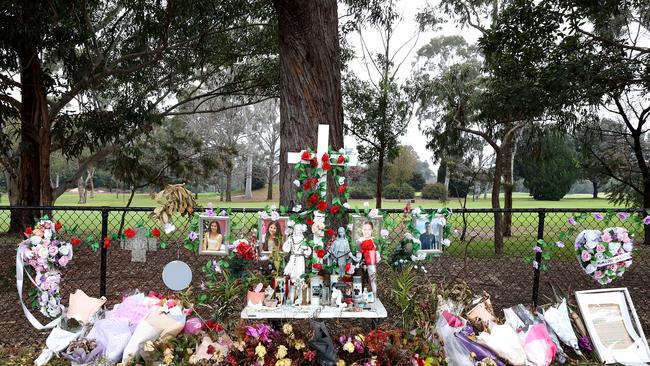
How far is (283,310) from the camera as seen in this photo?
9.30 ft

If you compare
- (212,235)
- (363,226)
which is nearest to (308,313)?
(363,226)

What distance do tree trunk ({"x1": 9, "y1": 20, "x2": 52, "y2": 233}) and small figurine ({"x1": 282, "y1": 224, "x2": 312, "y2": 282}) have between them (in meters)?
6.53

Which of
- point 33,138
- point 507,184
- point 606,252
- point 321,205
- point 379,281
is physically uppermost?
point 33,138

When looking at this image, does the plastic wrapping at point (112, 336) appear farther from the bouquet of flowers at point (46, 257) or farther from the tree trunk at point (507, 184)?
the tree trunk at point (507, 184)

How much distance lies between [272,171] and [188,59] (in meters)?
22.6

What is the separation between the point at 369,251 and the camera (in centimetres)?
296

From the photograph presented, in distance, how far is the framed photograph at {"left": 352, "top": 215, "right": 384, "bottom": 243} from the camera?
3.06 metres

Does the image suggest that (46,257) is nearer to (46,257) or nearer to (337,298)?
(46,257)

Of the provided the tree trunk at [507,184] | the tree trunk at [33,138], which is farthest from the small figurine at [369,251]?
the tree trunk at [507,184]

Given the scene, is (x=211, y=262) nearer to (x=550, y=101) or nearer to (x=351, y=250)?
(x=351, y=250)

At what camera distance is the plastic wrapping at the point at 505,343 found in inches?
107

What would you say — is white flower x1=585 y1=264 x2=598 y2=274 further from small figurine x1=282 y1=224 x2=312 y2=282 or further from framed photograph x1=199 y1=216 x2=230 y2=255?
framed photograph x1=199 y1=216 x2=230 y2=255

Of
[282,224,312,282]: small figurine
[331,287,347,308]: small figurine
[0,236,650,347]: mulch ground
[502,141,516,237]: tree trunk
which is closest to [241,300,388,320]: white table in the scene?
[331,287,347,308]: small figurine

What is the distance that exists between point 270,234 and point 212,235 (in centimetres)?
40
